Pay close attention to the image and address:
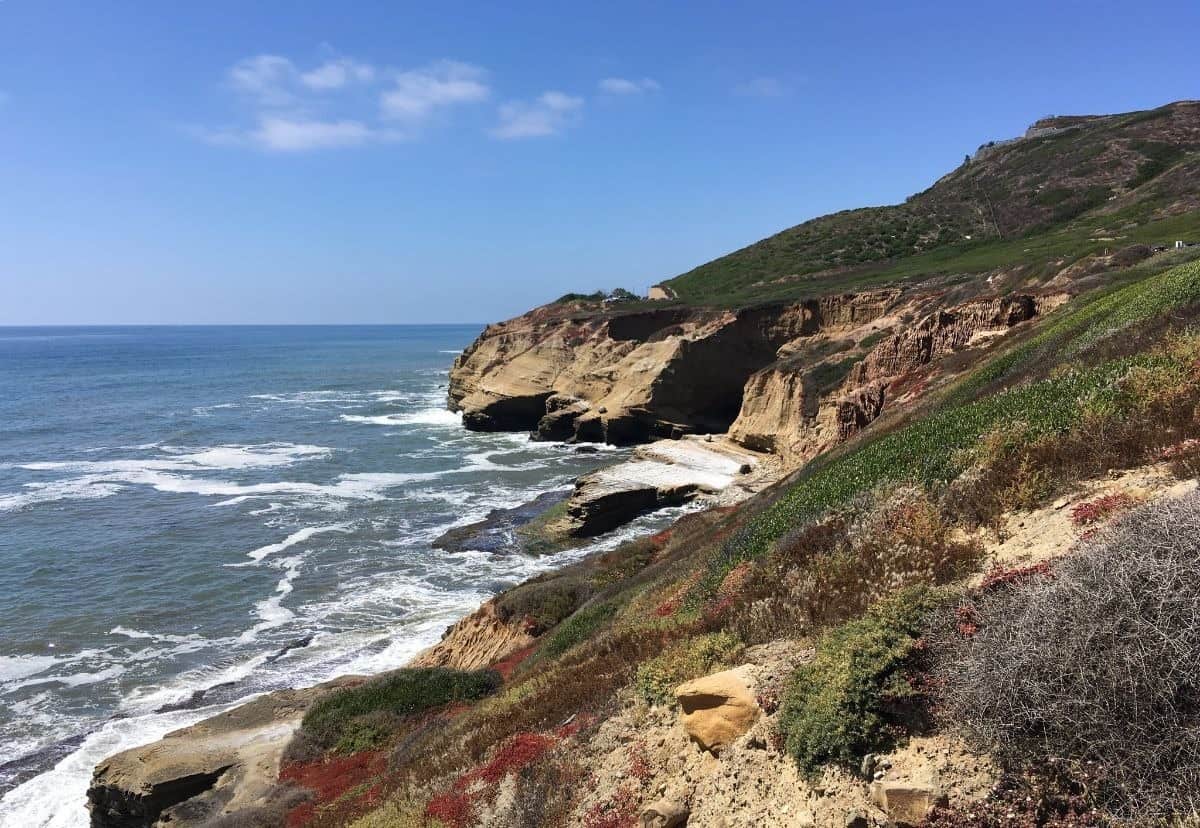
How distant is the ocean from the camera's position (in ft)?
64.4

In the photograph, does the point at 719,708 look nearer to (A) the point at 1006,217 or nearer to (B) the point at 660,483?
(B) the point at 660,483

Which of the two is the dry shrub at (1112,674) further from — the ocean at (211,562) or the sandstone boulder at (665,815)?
the ocean at (211,562)

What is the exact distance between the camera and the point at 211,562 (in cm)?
3005

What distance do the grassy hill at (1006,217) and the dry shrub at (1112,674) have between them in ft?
152

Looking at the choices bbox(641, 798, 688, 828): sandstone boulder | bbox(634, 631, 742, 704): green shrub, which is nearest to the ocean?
bbox(634, 631, 742, 704): green shrub

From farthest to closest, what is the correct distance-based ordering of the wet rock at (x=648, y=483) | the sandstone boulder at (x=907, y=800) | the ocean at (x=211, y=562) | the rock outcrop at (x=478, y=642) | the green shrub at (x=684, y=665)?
the wet rock at (x=648, y=483)
the ocean at (x=211, y=562)
the rock outcrop at (x=478, y=642)
the green shrub at (x=684, y=665)
the sandstone boulder at (x=907, y=800)

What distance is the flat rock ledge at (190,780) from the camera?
12.6m

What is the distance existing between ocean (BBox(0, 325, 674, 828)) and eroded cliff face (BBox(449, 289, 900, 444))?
11.6 ft

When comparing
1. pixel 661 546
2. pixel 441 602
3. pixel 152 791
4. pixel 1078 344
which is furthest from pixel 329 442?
pixel 1078 344

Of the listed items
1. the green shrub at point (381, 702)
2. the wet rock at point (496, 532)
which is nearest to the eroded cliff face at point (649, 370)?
the wet rock at point (496, 532)

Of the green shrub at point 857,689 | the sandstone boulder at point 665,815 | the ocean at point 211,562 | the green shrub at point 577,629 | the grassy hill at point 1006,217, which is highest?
the grassy hill at point 1006,217

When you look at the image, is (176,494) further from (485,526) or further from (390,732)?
(390,732)

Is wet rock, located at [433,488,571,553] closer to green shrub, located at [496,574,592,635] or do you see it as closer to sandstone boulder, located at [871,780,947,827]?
green shrub, located at [496,574,592,635]

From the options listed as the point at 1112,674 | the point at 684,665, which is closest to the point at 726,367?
the point at 684,665
